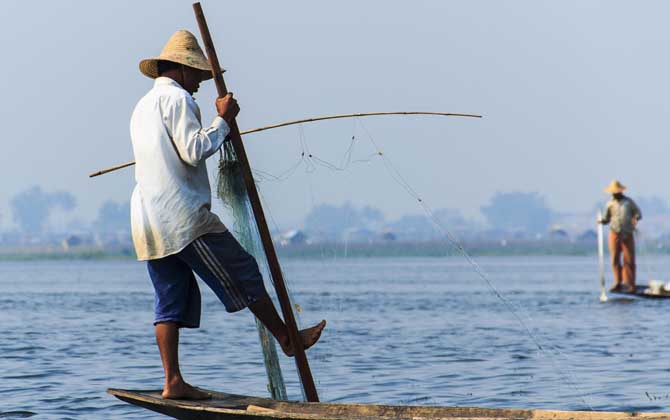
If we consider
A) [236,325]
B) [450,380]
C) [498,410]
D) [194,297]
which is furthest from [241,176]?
[236,325]

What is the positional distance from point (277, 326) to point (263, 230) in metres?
0.51

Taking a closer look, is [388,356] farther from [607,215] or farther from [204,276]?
[607,215]

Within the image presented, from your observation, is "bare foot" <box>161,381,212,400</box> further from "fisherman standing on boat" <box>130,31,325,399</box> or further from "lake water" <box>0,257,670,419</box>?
"lake water" <box>0,257,670,419</box>

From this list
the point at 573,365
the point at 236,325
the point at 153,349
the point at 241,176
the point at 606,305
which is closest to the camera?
the point at 241,176

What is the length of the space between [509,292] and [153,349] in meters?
17.7

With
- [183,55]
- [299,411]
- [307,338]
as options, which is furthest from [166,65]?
[299,411]

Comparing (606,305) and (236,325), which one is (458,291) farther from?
(236,325)

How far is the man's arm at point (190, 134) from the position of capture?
677 cm

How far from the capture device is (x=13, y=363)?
1301 cm

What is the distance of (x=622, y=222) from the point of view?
73.0ft

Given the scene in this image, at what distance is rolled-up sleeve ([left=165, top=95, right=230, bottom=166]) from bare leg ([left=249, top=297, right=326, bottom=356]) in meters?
0.84

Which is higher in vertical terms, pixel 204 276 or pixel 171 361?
pixel 204 276

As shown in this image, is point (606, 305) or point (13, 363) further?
point (606, 305)

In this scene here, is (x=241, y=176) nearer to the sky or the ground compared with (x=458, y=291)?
nearer to the sky
